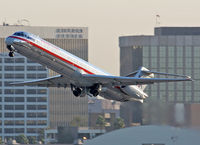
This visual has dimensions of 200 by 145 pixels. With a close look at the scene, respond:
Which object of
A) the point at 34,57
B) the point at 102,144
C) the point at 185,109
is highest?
the point at 34,57

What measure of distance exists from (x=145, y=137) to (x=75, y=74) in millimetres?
50380

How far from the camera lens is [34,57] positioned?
8294 centimetres

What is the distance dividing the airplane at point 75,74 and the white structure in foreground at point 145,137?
2454 centimetres

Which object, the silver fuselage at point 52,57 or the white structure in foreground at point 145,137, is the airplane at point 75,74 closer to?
the silver fuselage at point 52,57

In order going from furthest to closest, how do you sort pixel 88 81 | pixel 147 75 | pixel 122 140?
pixel 122 140 < pixel 147 75 < pixel 88 81

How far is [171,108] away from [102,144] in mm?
35554

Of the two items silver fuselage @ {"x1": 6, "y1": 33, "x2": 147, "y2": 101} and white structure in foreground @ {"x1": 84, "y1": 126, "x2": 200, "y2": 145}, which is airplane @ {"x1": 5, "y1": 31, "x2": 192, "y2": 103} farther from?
white structure in foreground @ {"x1": 84, "y1": 126, "x2": 200, "y2": 145}

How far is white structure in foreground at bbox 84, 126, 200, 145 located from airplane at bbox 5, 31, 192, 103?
Answer: 80.5 ft

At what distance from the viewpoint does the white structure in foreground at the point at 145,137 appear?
12031 centimetres

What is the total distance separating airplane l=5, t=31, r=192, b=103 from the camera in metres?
82.3

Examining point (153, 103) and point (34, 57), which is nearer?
point (34, 57)

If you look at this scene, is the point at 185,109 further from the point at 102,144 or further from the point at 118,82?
the point at 102,144

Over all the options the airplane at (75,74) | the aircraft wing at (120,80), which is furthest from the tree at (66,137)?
the aircraft wing at (120,80)

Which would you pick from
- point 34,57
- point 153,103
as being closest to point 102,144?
point 153,103
